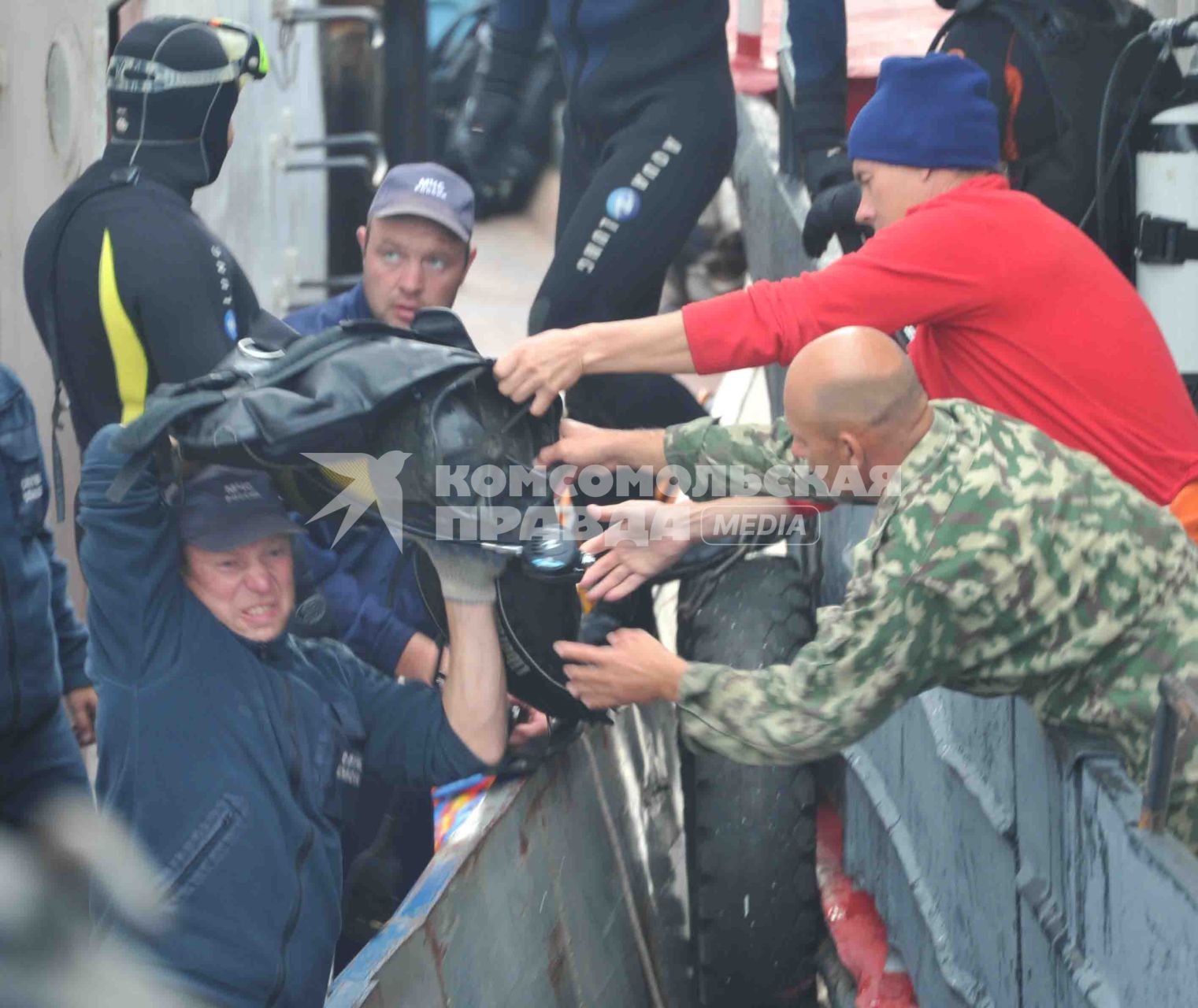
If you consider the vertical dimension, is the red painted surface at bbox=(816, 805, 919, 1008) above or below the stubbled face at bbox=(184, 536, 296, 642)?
below

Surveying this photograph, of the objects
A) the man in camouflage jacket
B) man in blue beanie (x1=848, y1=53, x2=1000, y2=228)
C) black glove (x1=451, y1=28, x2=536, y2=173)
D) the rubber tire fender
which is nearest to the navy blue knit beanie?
man in blue beanie (x1=848, y1=53, x2=1000, y2=228)

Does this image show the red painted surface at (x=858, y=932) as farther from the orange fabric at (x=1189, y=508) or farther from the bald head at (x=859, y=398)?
the bald head at (x=859, y=398)

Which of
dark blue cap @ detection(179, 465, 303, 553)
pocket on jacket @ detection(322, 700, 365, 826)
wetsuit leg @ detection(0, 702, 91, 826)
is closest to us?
dark blue cap @ detection(179, 465, 303, 553)

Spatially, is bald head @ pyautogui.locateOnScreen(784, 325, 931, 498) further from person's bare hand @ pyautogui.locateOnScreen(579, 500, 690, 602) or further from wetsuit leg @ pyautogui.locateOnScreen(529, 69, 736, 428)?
wetsuit leg @ pyautogui.locateOnScreen(529, 69, 736, 428)

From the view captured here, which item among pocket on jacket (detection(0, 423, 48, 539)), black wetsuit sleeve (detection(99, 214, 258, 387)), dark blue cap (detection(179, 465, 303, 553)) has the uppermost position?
black wetsuit sleeve (detection(99, 214, 258, 387))

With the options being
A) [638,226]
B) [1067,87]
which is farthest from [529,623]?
[1067,87]

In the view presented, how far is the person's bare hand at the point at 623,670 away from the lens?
10.4 ft

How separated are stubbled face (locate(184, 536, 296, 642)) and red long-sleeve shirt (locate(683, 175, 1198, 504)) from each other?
1.03m

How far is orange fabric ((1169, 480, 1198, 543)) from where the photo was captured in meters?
3.29

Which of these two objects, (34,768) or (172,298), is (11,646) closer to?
(34,768)

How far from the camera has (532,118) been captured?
441 inches

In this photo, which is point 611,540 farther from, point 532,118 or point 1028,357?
point 532,118

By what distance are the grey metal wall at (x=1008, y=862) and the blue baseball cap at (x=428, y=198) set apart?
1.24 metres

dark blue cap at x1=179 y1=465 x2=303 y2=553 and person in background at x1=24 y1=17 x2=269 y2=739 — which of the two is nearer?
dark blue cap at x1=179 y1=465 x2=303 y2=553
